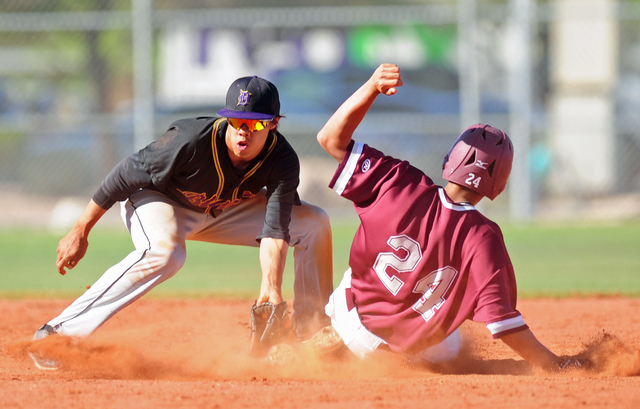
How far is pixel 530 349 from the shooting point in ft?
11.1

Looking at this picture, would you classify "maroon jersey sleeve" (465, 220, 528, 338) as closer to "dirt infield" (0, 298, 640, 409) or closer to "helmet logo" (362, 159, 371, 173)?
"dirt infield" (0, 298, 640, 409)

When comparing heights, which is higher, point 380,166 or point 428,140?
point 380,166

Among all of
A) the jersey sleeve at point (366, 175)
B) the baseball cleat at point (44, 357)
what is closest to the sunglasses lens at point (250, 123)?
the jersey sleeve at point (366, 175)

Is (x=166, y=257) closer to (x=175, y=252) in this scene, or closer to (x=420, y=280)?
(x=175, y=252)

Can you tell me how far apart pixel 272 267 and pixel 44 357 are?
1137 millimetres

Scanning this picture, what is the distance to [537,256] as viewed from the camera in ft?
27.7

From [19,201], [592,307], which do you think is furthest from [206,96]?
[592,307]

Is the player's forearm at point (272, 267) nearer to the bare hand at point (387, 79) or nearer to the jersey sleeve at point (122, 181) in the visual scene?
the jersey sleeve at point (122, 181)

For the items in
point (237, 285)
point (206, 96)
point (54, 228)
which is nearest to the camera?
point (237, 285)

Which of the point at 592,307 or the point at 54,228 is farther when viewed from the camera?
the point at 54,228

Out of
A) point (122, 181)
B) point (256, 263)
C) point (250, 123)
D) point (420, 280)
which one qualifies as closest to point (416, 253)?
point (420, 280)

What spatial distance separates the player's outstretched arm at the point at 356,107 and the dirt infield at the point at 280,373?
104cm

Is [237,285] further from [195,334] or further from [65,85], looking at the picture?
[65,85]

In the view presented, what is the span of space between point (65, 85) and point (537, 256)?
12282 mm
